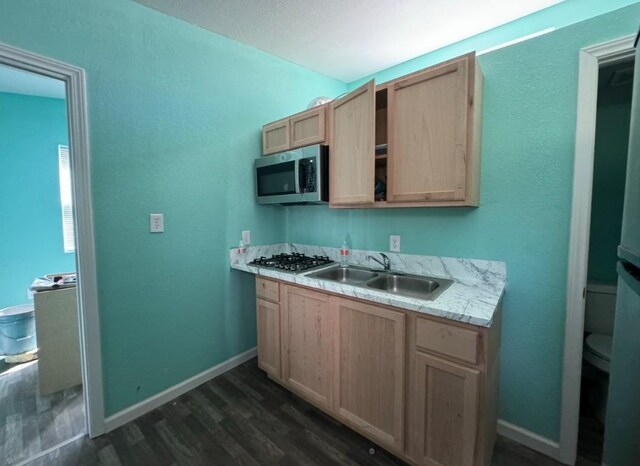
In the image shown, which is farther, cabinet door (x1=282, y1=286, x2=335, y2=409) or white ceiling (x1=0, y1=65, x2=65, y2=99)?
white ceiling (x1=0, y1=65, x2=65, y2=99)

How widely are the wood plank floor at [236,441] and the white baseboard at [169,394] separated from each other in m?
0.04

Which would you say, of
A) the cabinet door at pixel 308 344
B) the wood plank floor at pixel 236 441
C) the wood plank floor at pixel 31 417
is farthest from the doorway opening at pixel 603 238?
the wood plank floor at pixel 31 417

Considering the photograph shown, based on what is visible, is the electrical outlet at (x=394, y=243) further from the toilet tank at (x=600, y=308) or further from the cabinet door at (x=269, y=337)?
the toilet tank at (x=600, y=308)

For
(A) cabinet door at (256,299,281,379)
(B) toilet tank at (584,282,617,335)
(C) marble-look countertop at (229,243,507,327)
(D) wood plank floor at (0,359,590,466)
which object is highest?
(C) marble-look countertop at (229,243,507,327)

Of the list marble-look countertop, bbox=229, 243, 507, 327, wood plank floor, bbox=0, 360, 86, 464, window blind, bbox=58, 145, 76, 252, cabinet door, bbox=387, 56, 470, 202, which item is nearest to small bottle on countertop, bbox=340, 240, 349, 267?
marble-look countertop, bbox=229, 243, 507, 327

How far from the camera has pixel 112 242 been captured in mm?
1647

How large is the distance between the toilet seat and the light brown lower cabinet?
0.66 m

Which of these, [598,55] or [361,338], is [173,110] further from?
[598,55]

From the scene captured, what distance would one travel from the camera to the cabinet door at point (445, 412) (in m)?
1.16

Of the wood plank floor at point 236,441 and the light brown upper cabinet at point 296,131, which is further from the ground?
the light brown upper cabinet at point 296,131

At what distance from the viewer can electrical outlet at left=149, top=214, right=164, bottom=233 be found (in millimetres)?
1800

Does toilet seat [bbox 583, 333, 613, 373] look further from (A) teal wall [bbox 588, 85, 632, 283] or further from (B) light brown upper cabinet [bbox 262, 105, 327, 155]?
(B) light brown upper cabinet [bbox 262, 105, 327, 155]

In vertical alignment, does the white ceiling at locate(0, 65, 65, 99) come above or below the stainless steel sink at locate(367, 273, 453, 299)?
above

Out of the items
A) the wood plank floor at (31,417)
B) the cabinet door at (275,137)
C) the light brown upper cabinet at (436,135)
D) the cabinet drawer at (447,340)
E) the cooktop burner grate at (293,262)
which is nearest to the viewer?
the cabinet drawer at (447,340)
